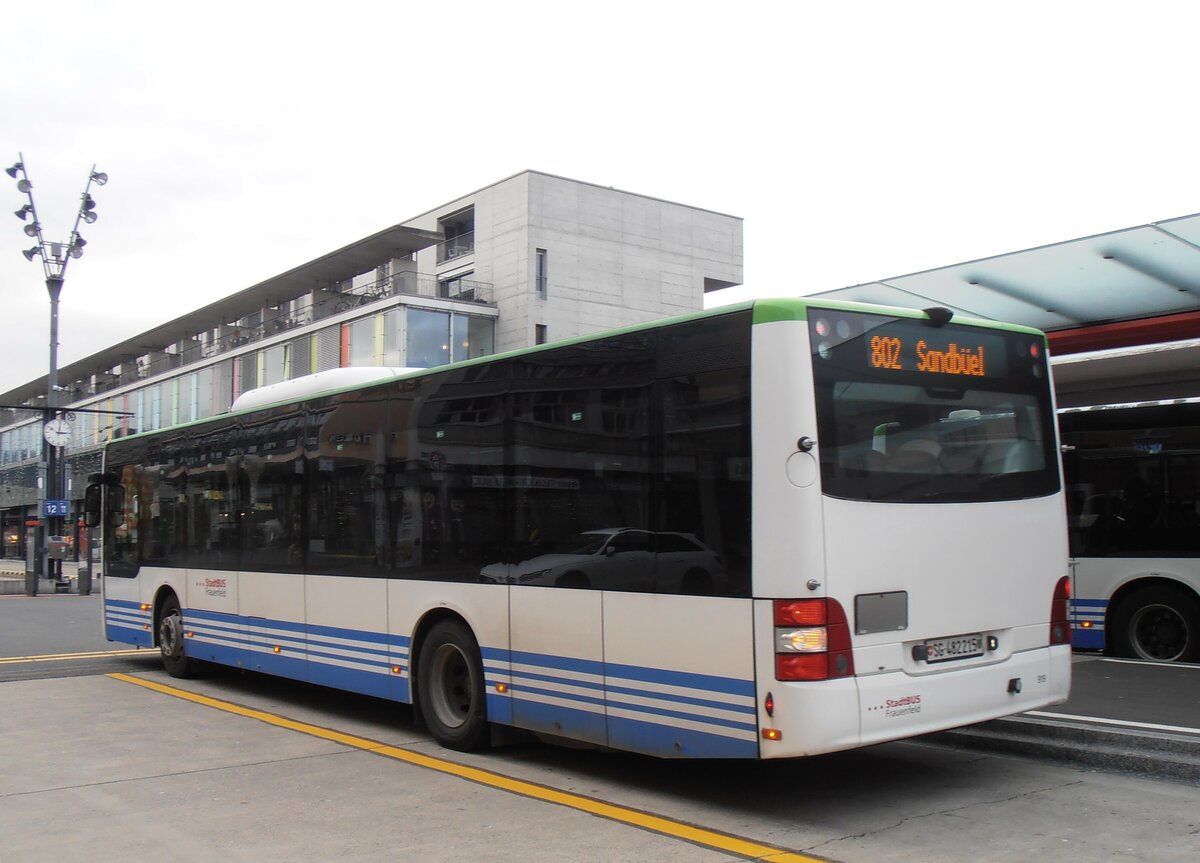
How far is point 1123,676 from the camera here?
1027 centimetres

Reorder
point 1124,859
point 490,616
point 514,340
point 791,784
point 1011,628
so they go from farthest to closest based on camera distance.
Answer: point 514,340 → point 490,616 → point 791,784 → point 1011,628 → point 1124,859

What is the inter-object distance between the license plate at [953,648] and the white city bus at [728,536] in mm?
18

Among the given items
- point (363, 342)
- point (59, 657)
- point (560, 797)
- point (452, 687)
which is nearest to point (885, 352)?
point (560, 797)

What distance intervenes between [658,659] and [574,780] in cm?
146

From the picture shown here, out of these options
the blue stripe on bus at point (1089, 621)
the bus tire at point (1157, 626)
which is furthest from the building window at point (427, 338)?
the bus tire at point (1157, 626)

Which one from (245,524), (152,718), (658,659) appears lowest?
(152,718)

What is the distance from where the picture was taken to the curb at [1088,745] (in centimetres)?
708

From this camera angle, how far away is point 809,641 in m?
5.89

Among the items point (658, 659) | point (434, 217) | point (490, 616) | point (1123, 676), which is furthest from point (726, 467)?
point (434, 217)

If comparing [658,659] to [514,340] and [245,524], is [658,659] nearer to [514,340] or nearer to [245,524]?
[245,524]

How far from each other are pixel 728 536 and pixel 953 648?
1.52 m

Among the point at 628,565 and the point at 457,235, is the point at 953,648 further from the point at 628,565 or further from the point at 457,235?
the point at 457,235

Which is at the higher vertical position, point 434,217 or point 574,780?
point 434,217

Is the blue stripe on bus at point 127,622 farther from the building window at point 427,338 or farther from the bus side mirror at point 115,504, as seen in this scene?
the building window at point 427,338
